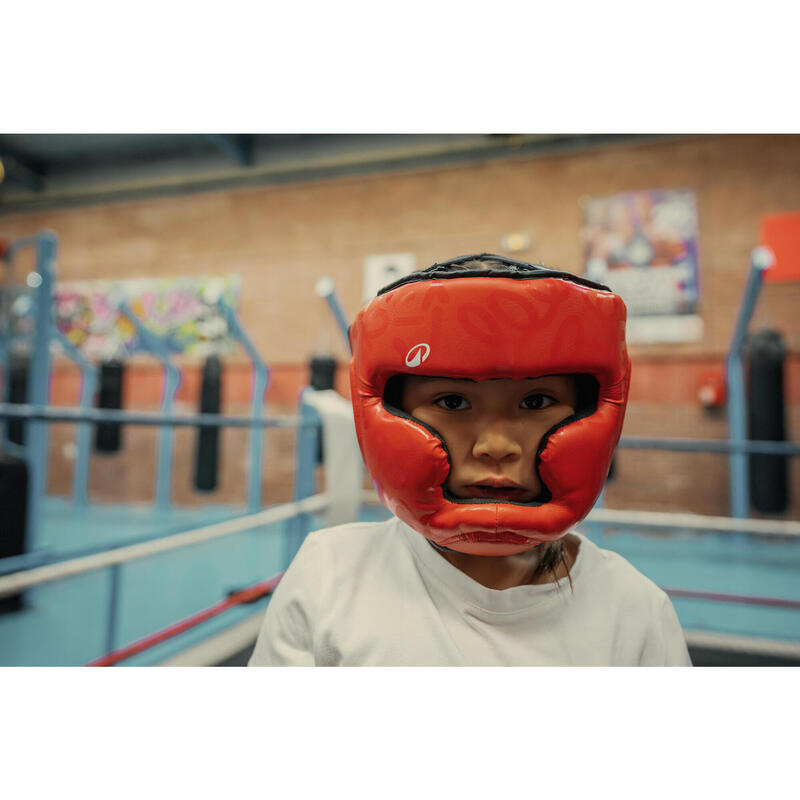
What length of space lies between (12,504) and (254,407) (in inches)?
64.5

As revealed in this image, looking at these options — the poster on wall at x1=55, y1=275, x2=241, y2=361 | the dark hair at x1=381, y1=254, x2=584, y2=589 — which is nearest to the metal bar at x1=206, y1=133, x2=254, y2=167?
the dark hair at x1=381, y1=254, x2=584, y2=589

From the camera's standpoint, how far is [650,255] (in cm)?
187

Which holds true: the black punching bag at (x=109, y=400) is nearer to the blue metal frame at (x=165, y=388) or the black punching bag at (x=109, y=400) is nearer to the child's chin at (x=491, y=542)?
the blue metal frame at (x=165, y=388)

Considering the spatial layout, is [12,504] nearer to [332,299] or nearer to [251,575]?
[251,575]

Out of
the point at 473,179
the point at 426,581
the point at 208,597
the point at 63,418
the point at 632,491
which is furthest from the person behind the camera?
the point at 632,491

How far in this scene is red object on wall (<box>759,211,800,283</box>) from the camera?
40.5 inches

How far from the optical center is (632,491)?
2391 mm

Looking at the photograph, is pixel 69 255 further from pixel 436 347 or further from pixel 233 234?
pixel 436 347

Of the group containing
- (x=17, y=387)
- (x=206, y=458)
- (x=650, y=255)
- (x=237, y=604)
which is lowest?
(x=237, y=604)

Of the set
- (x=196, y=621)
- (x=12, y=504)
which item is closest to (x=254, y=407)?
(x=12, y=504)

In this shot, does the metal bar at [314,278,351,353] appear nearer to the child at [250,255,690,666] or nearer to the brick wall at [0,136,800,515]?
the brick wall at [0,136,800,515]
